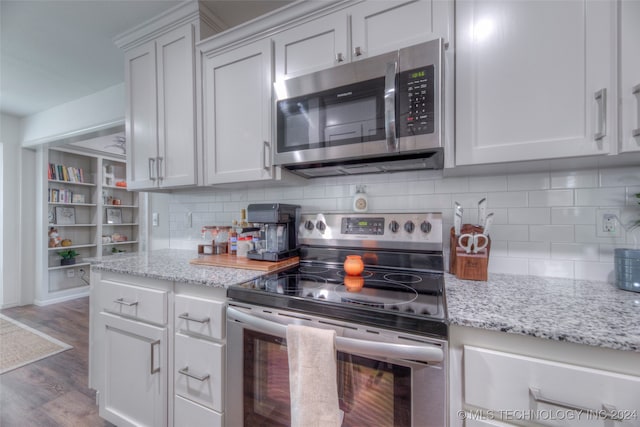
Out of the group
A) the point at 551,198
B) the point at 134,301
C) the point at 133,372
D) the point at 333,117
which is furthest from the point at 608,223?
the point at 133,372

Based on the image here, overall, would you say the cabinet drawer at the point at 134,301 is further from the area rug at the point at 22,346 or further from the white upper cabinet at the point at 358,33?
the area rug at the point at 22,346

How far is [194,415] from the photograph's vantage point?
1158mm

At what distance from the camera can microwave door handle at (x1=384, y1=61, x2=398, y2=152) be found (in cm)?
110

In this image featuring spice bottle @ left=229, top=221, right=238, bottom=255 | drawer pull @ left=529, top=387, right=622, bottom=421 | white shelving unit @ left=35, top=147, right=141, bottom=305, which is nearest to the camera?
drawer pull @ left=529, top=387, right=622, bottom=421

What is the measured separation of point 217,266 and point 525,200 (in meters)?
1.59

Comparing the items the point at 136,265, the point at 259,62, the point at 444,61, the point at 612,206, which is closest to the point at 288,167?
the point at 259,62

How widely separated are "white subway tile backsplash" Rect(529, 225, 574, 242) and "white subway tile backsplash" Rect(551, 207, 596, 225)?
3cm

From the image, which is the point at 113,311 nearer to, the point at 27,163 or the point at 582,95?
the point at 582,95

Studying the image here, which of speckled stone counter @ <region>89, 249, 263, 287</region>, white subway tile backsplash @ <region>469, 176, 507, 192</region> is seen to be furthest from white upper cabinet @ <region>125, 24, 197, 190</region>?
white subway tile backsplash @ <region>469, 176, 507, 192</region>

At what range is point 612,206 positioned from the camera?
43.9 inches

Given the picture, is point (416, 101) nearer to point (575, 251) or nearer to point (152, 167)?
point (575, 251)

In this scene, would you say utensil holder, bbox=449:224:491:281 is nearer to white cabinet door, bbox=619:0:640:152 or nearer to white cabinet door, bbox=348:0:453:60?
white cabinet door, bbox=619:0:640:152

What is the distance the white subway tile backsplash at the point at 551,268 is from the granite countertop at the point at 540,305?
0.15 feet

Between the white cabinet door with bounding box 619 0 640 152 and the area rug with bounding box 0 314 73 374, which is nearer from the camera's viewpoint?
the white cabinet door with bounding box 619 0 640 152
